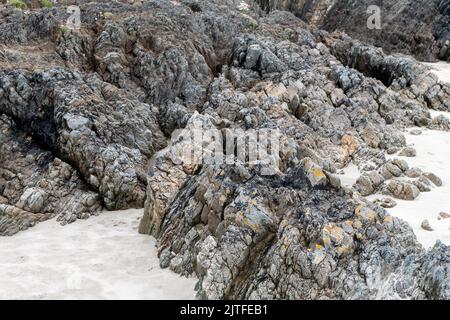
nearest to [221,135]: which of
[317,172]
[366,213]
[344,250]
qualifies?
[317,172]

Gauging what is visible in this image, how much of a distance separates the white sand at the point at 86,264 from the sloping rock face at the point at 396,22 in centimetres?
3329

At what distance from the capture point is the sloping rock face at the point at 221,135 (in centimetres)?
1164

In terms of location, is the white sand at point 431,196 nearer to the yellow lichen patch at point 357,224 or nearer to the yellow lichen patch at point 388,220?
the yellow lichen patch at point 388,220

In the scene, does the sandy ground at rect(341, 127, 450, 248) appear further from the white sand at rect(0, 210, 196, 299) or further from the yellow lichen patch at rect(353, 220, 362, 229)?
the white sand at rect(0, 210, 196, 299)

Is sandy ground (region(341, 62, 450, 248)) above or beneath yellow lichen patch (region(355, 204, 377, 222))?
beneath

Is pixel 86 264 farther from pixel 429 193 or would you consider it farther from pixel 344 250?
pixel 429 193

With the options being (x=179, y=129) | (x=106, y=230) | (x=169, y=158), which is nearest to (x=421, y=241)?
(x=169, y=158)

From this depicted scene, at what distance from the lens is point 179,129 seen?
2381cm

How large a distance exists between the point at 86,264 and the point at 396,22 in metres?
38.1

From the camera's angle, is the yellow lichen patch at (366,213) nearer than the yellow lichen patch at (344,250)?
No

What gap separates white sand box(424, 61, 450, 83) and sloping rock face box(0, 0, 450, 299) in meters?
3.07

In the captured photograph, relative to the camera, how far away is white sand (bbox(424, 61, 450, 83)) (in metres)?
32.2

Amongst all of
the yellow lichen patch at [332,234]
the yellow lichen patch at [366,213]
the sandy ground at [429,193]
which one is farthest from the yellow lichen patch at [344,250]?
the sandy ground at [429,193]

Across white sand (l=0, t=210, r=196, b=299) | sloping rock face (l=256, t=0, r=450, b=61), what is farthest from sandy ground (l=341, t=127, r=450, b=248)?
sloping rock face (l=256, t=0, r=450, b=61)
